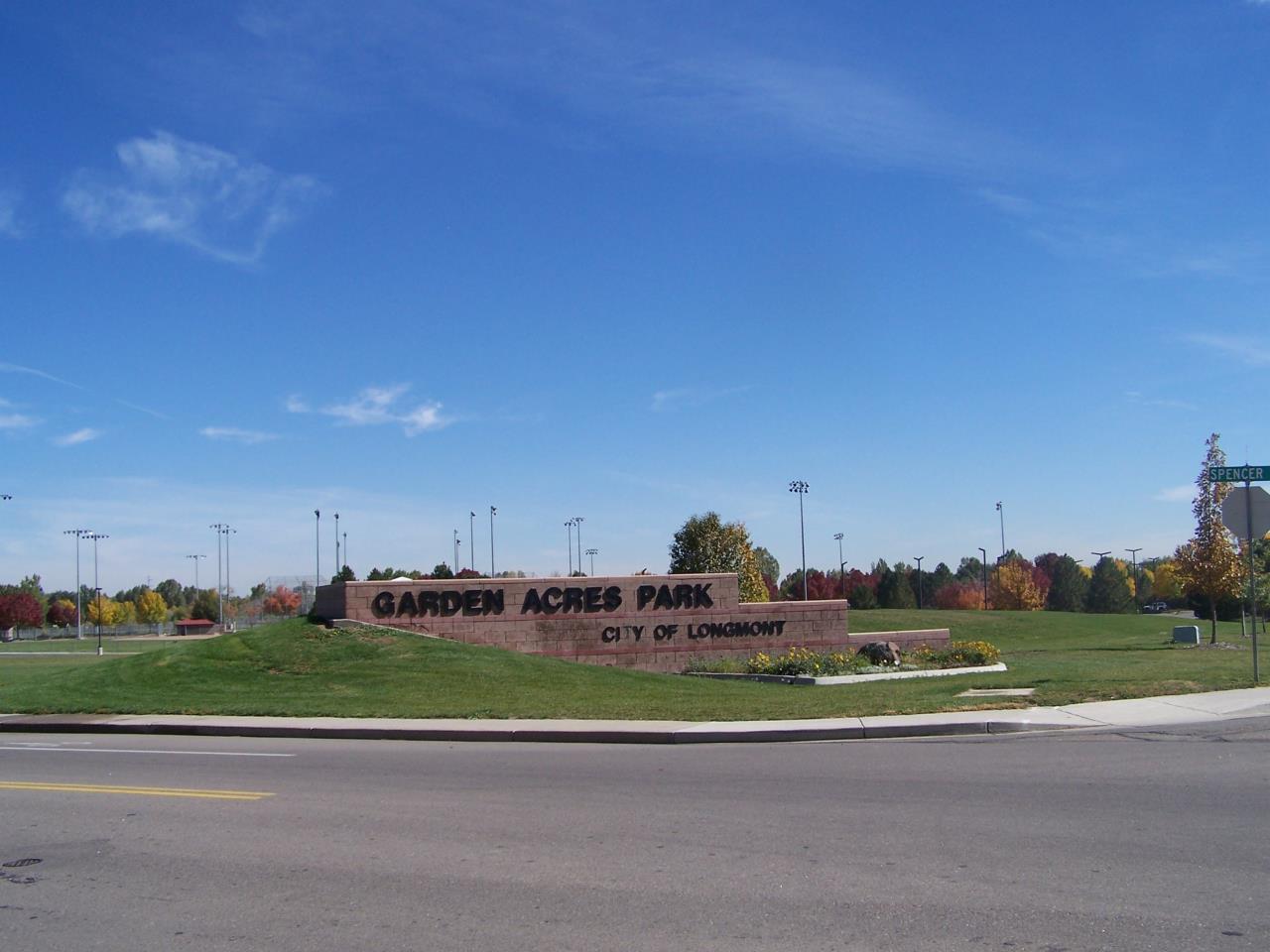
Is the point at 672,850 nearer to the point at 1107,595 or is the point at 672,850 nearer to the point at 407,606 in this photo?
the point at 407,606

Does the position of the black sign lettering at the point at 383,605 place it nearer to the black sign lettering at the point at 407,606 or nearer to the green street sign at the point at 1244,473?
the black sign lettering at the point at 407,606

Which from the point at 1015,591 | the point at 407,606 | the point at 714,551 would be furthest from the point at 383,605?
the point at 1015,591

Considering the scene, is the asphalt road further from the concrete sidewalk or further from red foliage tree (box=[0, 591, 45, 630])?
red foliage tree (box=[0, 591, 45, 630])

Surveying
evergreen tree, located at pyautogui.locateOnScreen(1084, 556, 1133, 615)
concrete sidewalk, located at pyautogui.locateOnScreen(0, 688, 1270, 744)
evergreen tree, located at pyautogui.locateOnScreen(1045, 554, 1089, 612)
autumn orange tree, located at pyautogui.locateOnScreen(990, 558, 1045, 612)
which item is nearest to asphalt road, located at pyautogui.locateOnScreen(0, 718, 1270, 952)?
concrete sidewalk, located at pyautogui.locateOnScreen(0, 688, 1270, 744)

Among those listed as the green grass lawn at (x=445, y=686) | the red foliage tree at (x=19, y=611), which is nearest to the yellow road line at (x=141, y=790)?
the green grass lawn at (x=445, y=686)

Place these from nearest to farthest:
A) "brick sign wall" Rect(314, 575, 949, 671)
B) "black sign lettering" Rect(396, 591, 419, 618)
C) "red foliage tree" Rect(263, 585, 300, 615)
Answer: "black sign lettering" Rect(396, 591, 419, 618)
"brick sign wall" Rect(314, 575, 949, 671)
"red foliage tree" Rect(263, 585, 300, 615)

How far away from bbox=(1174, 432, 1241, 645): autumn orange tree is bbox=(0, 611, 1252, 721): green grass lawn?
21.6 meters

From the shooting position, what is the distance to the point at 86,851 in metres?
8.93

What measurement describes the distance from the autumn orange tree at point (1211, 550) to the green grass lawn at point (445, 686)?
21553 mm

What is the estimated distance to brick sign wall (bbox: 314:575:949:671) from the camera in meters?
28.8

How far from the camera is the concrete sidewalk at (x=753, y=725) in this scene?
14.0 m

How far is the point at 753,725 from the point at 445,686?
849 centimetres

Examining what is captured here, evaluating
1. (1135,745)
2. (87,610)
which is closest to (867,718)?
(1135,745)

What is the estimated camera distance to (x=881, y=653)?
28.8 meters
